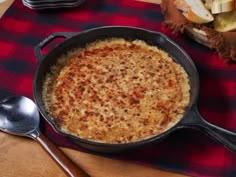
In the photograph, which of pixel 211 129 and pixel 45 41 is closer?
pixel 211 129

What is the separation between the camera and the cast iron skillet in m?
0.84

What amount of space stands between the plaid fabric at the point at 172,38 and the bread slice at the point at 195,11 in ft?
0.33

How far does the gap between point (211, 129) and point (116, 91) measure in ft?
0.89

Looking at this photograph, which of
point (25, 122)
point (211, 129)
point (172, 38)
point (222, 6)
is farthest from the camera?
point (172, 38)

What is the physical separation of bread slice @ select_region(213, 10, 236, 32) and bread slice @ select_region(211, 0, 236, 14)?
0.03 meters

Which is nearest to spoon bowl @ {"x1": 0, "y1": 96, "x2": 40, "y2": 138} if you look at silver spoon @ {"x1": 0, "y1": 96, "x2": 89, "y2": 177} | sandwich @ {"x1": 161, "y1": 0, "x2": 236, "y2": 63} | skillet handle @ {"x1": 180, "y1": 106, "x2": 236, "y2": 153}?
silver spoon @ {"x1": 0, "y1": 96, "x2": 89, "y2": 177}

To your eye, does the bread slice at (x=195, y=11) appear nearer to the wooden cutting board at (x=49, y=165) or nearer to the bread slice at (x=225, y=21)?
the bread slice at (x=225, y=21)

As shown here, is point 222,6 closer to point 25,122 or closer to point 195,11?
point 195,11

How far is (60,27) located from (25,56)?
165mm

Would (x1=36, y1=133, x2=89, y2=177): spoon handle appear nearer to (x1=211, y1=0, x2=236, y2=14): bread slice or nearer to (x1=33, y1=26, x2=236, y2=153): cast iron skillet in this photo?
(x1=33, y1=26, x2=236, y2=153): cast iron skillet

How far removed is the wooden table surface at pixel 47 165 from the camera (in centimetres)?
89

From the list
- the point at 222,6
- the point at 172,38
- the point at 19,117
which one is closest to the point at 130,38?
the point at 172,38

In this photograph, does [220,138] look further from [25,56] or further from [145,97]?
[25,56]

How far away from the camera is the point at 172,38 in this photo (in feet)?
4.04
